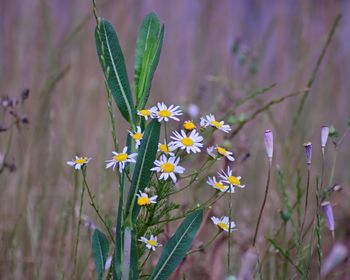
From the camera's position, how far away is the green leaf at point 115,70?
786mm

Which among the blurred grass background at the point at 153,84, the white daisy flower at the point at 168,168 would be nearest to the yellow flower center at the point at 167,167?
the white daisy flower at the point at 168,168

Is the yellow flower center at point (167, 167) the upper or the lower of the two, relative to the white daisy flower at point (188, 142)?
lower

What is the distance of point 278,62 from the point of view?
2.37 metres

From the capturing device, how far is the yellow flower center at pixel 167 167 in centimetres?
73

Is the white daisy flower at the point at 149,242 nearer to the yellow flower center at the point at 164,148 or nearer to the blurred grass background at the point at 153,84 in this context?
the yellow flower center at the point at 164,148

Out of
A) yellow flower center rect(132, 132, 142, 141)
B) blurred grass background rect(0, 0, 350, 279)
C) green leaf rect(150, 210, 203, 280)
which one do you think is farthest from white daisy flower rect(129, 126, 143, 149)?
blurred grass background rect(0, 0, 350, 279)

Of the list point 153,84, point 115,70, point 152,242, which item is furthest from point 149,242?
point 153,84

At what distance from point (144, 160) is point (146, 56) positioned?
15 cm

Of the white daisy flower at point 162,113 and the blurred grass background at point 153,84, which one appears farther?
the blurred grass background at point 153,84

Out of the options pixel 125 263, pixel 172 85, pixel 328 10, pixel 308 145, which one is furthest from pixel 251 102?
pixel 125 263

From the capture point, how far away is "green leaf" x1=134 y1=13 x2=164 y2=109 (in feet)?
2.58

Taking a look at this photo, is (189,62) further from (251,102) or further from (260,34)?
(251,102)

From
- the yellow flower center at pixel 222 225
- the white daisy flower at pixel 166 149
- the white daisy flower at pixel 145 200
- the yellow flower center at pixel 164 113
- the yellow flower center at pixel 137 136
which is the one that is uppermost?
the yellow flower center at pixel 164 113

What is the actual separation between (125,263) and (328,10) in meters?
1.91
